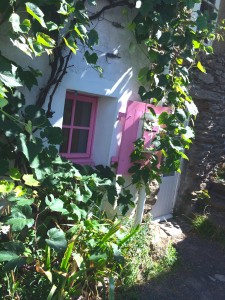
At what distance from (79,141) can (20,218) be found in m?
1.46

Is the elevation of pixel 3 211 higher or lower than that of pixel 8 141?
lower

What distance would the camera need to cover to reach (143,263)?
3.49 meters

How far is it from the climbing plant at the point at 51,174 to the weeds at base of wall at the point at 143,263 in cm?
18

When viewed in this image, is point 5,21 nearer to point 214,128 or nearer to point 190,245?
point 190,245

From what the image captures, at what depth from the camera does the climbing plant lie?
2.38 m

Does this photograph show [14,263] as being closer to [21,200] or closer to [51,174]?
[21,200]

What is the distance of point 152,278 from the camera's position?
11.6 ft

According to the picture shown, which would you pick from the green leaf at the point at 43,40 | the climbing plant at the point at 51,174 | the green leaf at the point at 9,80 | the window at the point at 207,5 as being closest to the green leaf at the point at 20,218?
the climbing plant at the point at 51,174

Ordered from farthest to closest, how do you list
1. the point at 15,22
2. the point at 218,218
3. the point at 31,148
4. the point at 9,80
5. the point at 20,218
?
the point at 218,218 < the point at 31,148 < the point at 20,218 < the point at 9,80 < the point at 15,22

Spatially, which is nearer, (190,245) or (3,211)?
(3,211)

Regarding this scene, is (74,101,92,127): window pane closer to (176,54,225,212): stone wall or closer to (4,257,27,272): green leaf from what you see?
(4,257,27,272): green leaf

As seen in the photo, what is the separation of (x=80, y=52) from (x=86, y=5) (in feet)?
1.36

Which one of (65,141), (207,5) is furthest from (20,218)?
(207,5)

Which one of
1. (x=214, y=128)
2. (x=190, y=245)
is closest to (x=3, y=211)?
(x=190, y=245)
